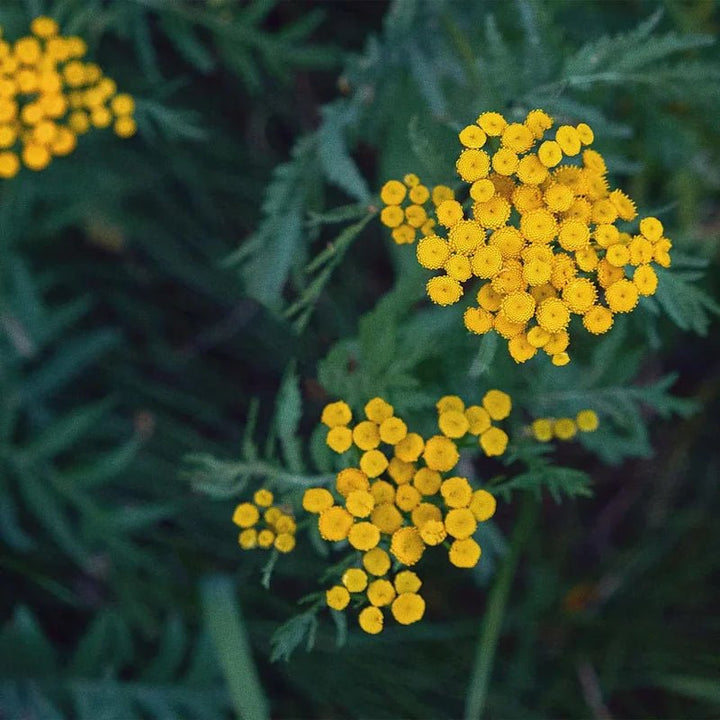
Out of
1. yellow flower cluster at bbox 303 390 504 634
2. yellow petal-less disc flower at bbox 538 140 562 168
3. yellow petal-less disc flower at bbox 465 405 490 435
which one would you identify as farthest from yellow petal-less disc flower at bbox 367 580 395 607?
yellow petal-less disc flower at bbox 538 140 562 168

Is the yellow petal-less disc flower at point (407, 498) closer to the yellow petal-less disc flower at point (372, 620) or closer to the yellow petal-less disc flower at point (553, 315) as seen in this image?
the yellow petal-less disc flower at point (372, 620)

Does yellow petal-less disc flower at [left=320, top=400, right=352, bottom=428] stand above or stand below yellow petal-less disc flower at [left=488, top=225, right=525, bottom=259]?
below

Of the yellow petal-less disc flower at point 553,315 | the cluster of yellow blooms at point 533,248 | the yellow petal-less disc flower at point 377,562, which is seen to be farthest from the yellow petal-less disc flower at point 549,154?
the yellow petal-less disc flower at point 377,562

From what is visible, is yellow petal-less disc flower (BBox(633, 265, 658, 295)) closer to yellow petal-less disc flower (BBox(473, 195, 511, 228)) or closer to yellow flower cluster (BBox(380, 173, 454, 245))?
yellow petal-less disc flower (BBox(473, 195, 511, 228))

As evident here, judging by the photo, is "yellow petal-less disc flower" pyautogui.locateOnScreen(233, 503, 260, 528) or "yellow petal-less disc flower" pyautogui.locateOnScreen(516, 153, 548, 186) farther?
"yellow petal-less disc flower" pyautogui.locateOnScreen(233, 503, 260, 528)

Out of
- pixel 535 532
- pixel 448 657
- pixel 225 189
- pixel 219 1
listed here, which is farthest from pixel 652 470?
pixel 219 1

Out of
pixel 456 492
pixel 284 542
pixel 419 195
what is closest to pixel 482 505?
pixel 456 492

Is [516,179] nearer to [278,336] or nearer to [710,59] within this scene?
[710,59]
